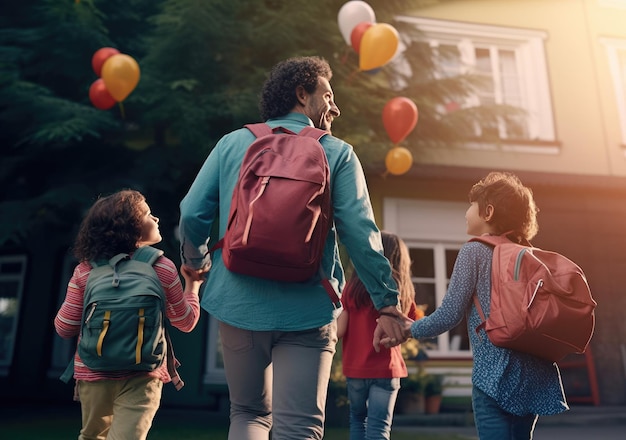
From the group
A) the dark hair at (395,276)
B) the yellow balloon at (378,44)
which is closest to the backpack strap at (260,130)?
the dark hair at (395,276)

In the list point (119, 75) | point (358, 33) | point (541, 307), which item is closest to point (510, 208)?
point (541, 307)

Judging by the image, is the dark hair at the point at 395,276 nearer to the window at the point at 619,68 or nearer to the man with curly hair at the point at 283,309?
the man with curly hair at the point at 283,309

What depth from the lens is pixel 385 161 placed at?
24.0 feet

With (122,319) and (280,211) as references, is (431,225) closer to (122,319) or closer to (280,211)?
(122,319)

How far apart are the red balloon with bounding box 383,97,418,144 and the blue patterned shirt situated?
479cm

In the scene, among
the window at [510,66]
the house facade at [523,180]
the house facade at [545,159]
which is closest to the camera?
the house facade at [523,180]

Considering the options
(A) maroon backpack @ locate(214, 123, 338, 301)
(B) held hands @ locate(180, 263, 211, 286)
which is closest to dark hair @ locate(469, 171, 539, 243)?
(A) maroon backpack @ locate(214, 123, 338, 301)

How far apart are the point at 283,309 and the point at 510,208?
1110mm

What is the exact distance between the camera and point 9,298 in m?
10.5

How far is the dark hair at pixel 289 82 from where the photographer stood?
2.31m

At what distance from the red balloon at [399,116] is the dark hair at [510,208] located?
4.56 m

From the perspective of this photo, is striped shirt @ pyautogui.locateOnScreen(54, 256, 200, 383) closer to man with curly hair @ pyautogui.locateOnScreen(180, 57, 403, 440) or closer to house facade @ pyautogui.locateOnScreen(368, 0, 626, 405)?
man with curly hair @ pyautogui.locateOnScreen(180, 57, 403, 440)

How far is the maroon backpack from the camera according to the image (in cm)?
188

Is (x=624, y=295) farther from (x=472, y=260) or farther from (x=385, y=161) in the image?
(x=472, y=260)
